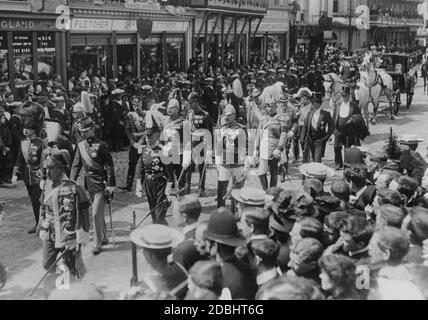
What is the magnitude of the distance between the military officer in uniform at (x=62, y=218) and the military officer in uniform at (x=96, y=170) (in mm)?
1302

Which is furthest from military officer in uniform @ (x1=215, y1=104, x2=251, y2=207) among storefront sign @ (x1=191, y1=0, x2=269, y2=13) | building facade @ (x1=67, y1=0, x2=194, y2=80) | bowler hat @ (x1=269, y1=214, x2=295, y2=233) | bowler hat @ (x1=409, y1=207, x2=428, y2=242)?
storefront sign @ (x1=191, y1=0, x2=269, y2=13)

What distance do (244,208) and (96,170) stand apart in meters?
2.46

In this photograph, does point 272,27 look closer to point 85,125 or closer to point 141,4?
point 141,4

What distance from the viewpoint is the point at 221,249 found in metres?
4.31

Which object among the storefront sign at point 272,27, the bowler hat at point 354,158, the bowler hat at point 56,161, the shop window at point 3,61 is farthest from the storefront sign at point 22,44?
the storefront sign at point 272,27

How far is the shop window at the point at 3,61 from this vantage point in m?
14.6

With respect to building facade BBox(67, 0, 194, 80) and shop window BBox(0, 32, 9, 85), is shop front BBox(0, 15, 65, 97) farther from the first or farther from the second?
building facade BBox(67, 0, 194, 80)

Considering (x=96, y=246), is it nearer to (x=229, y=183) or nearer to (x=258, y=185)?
(x=229, y=183)

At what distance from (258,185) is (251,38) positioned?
21.5 meters

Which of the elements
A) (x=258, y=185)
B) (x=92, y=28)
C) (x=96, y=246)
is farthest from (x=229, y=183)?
(x=92, y=28)

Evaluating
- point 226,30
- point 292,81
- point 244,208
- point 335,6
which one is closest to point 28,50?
point 292,81

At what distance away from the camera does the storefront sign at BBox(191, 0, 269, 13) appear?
77.8ft

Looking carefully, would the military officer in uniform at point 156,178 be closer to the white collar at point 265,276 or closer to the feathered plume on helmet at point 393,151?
the feathered plume on helmet at point 393,151

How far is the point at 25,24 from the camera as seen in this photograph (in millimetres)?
15164
